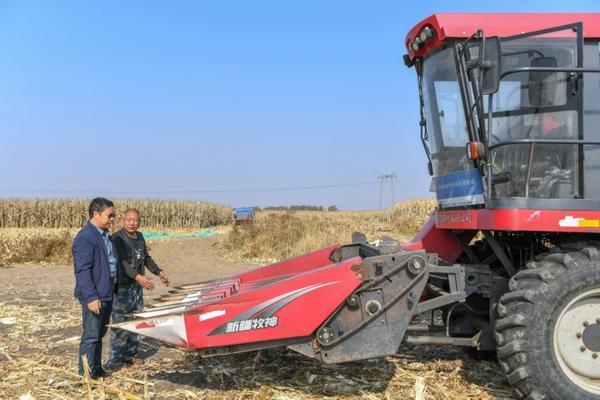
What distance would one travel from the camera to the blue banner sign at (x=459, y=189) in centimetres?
430

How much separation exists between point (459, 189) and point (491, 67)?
1.12 m

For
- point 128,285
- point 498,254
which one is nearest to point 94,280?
point 128,285

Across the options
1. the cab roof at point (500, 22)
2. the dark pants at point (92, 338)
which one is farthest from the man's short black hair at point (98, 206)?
the cab roof at point (500, 22)

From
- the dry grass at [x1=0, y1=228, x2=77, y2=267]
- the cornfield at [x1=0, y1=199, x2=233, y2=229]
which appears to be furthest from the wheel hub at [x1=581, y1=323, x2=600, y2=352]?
the cornfield at [x1=0, y1=199, x2=233, y2=229]

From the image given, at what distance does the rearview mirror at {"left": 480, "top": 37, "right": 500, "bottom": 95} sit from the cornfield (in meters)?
29.0

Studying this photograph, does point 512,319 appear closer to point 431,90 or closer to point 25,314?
point 431,90

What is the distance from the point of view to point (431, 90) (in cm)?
495

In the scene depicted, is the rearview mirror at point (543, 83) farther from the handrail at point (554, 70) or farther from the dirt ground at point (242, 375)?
the dirt ground at point (242, 375)

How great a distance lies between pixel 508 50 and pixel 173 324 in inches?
134

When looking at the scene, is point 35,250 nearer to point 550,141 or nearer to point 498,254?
point 498,254

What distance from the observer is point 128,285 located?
529 centimetres

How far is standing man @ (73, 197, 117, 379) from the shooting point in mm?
4445

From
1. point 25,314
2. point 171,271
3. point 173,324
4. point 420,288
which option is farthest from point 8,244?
point 420,288

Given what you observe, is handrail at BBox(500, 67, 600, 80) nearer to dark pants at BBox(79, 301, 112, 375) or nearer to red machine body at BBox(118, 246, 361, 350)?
red machine body at BBox(118, 246, 361, 350)
